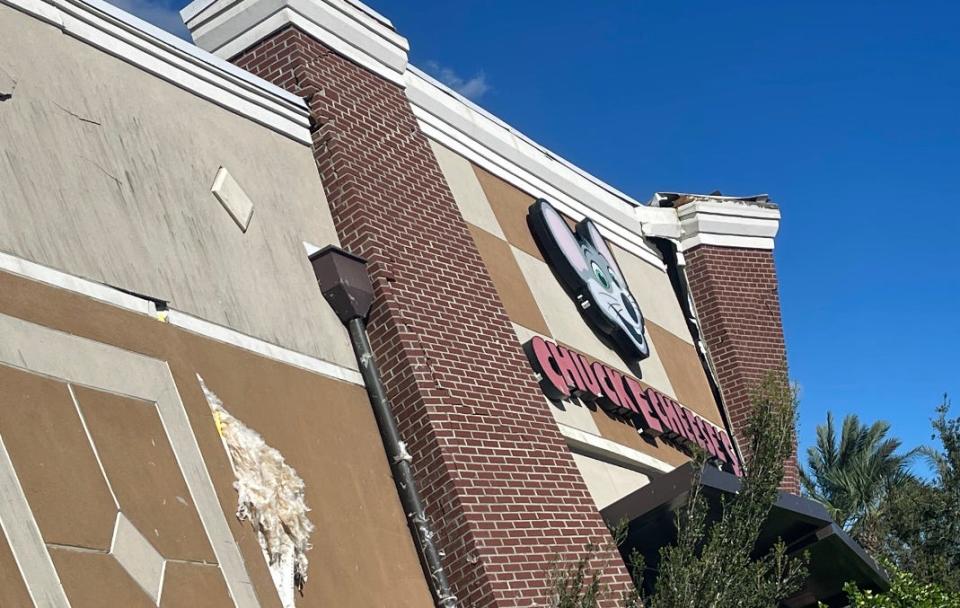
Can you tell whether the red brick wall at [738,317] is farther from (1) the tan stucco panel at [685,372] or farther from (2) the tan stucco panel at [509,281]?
(2) the tan stucco panel at [509,281]

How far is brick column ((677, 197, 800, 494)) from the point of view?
19.9m

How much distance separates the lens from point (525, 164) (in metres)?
16.9

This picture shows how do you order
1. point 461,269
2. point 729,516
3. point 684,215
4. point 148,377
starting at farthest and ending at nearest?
point 684,215, point 461,269, point 729,516, point 148,377

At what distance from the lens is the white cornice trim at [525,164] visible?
588 inches

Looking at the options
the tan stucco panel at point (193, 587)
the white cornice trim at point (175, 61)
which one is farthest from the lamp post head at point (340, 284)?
the tan stucco panel at point (193, 587)

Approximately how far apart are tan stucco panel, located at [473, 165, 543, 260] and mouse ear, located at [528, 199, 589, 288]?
114 millimetres

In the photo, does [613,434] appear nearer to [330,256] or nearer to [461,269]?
[461,269]

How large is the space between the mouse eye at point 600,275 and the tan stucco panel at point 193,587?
9.70m

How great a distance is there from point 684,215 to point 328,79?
9.50 m

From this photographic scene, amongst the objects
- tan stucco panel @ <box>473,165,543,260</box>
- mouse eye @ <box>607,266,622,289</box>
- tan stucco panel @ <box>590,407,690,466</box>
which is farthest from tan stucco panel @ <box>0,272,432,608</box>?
mouse eye @ <box>607,266,622,289</box>

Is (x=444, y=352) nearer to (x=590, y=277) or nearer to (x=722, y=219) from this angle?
(x=590, y=277)

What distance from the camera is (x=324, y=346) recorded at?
35.4ft

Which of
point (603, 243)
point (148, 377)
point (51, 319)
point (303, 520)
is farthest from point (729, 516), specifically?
point (603, 243)

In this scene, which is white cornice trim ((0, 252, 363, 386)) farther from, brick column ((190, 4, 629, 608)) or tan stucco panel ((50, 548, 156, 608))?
tan stucco panel ((50, 548, 156, 608))
